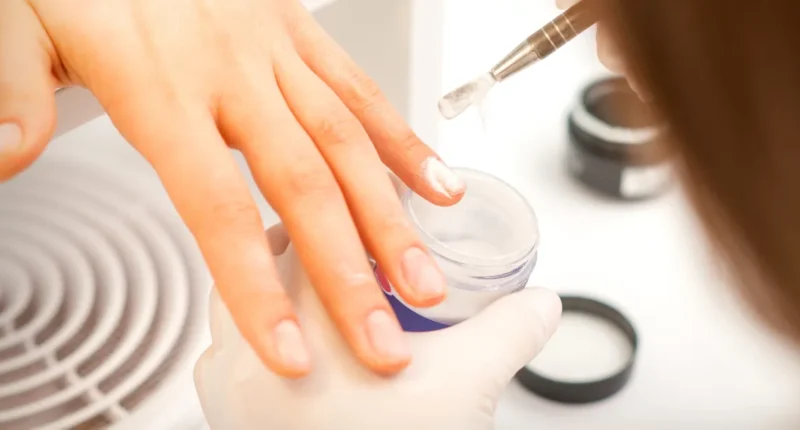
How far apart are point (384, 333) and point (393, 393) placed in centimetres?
3

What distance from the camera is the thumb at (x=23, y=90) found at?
38cm

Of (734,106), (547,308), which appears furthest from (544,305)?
(734,106)

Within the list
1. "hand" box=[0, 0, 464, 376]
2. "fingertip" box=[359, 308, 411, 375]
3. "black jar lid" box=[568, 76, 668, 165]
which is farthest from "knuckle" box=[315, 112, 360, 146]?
"black jar lid" box=[568, 76, 668, 165]

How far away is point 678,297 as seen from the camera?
0.55m

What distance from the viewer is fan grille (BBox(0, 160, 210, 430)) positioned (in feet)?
1.44

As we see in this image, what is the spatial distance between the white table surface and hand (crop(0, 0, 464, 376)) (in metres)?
0.15

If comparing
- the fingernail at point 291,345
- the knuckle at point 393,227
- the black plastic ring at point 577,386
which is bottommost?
the black plastic ring at point 577,386

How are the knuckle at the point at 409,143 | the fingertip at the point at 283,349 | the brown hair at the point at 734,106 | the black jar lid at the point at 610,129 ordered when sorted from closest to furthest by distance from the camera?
the brown hair at the point at 734,106 → the fingertip at the point at 283,349 → the knuckle at the point at 409,143 → the black jar lid at the point at 610,129

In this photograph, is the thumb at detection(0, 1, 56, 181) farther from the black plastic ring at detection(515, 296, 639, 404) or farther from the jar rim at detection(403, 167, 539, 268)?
the black plastic ring at detection(515, 296, 639, 404)

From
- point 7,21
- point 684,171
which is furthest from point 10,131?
point 684,171

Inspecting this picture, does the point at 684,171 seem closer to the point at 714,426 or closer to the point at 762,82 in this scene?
the point at 762,82

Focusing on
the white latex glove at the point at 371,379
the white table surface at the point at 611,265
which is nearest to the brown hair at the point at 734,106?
the white table surface at the point at 611,265

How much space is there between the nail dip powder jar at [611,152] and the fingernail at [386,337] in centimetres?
28

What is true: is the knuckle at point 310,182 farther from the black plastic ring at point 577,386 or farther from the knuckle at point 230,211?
the black plastic ring at point 577,386
